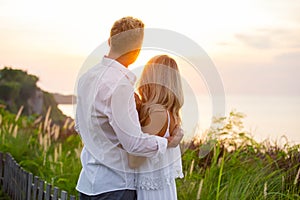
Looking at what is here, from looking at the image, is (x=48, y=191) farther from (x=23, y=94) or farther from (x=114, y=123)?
(x=23, y=94)

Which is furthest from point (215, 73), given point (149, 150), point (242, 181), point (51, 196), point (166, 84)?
point (51, 196)

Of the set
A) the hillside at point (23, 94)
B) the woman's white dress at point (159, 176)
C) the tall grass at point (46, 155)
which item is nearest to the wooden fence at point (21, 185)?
the tall grass at point (46, 155)

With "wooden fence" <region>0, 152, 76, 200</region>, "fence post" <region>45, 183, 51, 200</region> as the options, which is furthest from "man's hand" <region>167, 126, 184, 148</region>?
"fence post" <region>45, 183, 51, 200</region>

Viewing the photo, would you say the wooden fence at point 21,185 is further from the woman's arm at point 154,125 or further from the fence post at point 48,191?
the woman's arm at point 154,125

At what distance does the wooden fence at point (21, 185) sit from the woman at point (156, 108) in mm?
1768

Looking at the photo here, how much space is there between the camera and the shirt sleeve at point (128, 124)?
3.23m

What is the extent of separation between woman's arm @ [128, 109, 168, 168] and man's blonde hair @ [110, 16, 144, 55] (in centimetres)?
39

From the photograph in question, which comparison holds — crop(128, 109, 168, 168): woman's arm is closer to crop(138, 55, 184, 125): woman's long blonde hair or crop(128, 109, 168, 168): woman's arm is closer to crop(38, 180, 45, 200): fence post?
crop(138, 55, 184, 125): woman's long blonde hair

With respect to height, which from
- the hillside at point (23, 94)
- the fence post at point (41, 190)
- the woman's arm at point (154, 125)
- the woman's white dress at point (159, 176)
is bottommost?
the fence post at point (41, 190)

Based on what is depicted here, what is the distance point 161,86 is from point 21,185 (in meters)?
3.90

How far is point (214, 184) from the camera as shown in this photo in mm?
5680

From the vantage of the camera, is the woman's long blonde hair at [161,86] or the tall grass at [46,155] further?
the tall grass at [46,155]

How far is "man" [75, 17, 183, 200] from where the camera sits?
10.7ft

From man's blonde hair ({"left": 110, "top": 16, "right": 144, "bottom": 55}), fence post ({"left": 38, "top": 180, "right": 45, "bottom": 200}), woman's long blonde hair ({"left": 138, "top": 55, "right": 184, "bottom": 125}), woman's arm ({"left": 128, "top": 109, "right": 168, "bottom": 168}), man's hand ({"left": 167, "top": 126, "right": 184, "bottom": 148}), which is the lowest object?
fence post ({"left": 38, "top": 180, "right": 45, "bottom": 200})
